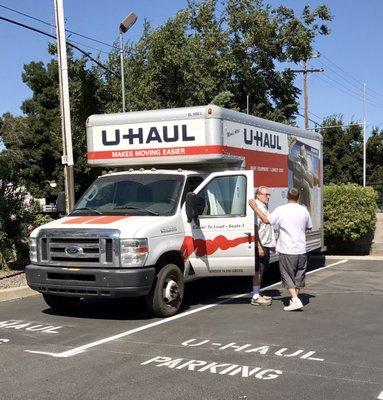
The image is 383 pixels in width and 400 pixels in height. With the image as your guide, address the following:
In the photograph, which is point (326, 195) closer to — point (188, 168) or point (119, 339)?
point (188, 168)

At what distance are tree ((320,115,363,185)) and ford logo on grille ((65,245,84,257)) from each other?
116 ft

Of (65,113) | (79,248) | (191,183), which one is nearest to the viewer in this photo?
(79,248)

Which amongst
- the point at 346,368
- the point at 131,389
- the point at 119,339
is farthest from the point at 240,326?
the point at 131,389

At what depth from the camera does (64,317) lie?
8.16 m

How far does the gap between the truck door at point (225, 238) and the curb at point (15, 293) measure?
3340 millimetres

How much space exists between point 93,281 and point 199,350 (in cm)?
191

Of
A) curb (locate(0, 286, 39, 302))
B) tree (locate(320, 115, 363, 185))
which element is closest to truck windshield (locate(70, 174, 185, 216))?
curb (locate(0, 286, 39, 302))

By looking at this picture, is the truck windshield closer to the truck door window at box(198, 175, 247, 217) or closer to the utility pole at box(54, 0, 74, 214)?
the truck door window at box(198, 175, 247, 217)

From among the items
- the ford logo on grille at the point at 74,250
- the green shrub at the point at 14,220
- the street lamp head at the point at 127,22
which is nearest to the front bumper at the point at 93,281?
the ford logo on grille at the point at 74,250

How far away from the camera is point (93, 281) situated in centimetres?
748

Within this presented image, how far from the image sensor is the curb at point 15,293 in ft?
32.1

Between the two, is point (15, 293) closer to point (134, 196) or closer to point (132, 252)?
point (134, 196)

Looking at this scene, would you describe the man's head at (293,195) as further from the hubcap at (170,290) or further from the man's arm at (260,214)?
the hubcap at (170,290)

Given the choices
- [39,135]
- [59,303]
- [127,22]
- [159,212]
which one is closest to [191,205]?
[159,212]
